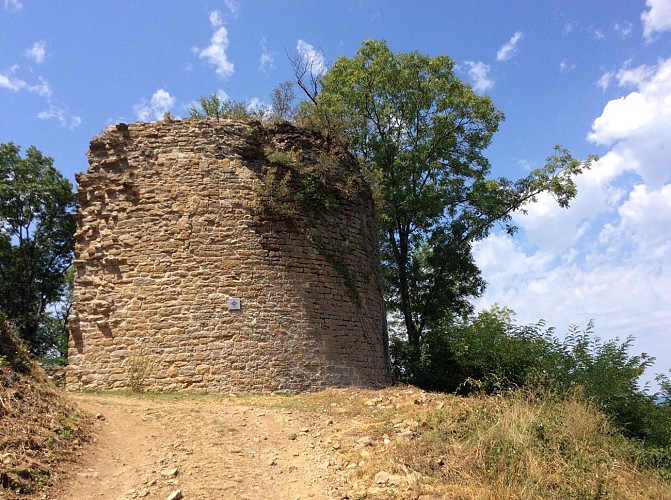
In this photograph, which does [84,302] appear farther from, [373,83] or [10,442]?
[373,83]

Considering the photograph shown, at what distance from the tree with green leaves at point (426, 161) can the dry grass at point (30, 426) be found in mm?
12482

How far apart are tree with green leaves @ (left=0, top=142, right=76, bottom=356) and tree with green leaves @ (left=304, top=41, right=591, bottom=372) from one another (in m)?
12.0

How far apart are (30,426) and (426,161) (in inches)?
586

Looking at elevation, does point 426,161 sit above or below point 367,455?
above

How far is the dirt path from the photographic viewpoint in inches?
199

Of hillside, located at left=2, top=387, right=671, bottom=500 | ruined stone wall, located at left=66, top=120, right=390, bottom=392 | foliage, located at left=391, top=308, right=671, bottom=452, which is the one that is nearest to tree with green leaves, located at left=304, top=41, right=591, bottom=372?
foliage, located at left=391, top=308, right=671, bottom=452

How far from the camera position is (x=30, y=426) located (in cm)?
543

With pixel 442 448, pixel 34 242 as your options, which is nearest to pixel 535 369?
pixel 442 448

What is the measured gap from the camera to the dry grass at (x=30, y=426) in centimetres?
474

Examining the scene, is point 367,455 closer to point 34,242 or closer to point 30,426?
point 30,426

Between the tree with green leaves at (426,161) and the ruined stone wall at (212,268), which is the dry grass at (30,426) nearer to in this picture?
the ruined stone wall at (212,268)

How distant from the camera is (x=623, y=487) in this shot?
16.8 ft

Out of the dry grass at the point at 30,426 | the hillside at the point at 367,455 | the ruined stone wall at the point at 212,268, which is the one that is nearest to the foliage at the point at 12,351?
the dry grass at the point at 30,426

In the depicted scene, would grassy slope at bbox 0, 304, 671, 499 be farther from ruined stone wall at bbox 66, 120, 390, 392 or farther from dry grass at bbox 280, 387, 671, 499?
ruined stone wall at bbox 66, 120, 390, 392
